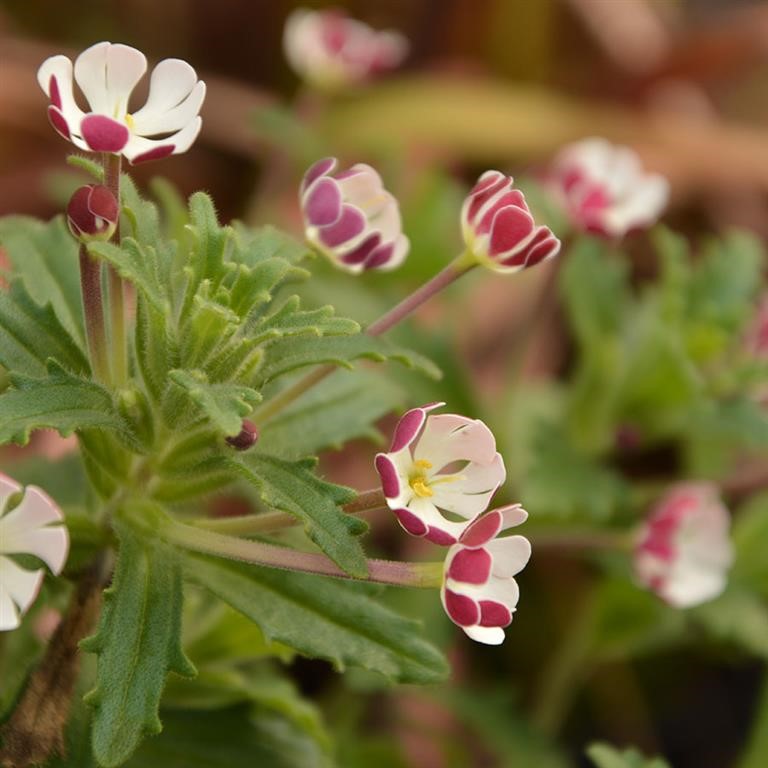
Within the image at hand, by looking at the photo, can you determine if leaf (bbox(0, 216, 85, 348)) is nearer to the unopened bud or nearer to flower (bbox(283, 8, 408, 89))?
the unopened bud

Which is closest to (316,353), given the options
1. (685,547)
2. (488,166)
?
(685,547)

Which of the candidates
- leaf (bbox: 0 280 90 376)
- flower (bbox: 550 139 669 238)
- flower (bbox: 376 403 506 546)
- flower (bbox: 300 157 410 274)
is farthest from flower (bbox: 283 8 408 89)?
flower (bbox: 376 403 506 546)

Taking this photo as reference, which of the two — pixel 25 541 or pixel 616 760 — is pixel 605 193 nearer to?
pixel 616 760

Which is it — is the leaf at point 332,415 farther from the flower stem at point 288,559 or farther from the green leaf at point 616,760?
the green leaf at point 616,760

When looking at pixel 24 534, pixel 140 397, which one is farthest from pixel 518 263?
pixel 24 534

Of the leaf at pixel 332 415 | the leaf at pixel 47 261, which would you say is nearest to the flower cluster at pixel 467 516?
the leaf at pixel 332 415

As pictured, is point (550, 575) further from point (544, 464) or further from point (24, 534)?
point (24, 534)
